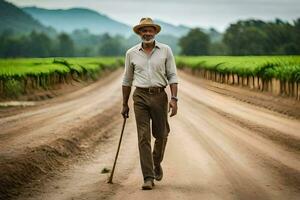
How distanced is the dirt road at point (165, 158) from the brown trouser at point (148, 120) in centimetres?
41

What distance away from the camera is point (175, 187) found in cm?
794

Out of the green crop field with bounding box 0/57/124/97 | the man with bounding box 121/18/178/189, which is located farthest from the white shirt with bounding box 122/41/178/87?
the green crop field with bounding box 0/57/124/97

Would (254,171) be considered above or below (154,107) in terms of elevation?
below

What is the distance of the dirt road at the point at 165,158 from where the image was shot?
7875 mm

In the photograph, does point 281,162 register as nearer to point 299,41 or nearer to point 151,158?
point 151,158

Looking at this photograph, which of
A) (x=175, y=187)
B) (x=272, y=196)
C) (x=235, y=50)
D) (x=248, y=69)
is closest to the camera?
(x=272, y=196)

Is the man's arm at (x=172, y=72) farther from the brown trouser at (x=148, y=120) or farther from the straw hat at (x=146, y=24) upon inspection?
the straw hat at (x=146, y=24)

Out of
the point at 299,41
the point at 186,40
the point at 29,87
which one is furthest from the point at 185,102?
the point at 186,40

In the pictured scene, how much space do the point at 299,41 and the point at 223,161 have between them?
368 ft

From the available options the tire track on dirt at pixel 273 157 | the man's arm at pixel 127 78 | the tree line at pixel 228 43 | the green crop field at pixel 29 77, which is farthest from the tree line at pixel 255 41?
the man's arm at pixel 127 78

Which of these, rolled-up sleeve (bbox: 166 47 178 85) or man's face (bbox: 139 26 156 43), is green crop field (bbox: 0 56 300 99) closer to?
rolled-up sleeve (bbox: 166 47 178 85)

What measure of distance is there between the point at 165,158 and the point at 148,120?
2529 millimetres

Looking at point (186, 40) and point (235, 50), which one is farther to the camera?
point (186, 40)

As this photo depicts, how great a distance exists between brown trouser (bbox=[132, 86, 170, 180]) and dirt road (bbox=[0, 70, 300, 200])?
412mm
